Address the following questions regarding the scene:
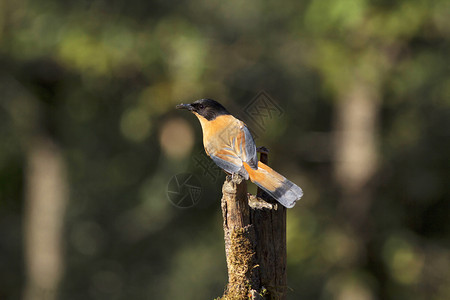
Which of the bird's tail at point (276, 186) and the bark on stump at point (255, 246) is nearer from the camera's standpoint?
the bird's tail at point (276, 186)

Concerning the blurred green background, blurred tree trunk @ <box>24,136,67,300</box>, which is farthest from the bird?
blurred tree trunk @ <box>24,136,67,300</box>

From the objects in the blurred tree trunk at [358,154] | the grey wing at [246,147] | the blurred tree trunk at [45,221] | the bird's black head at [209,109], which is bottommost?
the blurred tree trunk at [45,221]

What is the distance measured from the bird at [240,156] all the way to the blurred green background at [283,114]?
17.9ft

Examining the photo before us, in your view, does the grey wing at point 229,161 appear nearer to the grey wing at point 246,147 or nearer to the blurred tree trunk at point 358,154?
the grey wing at point 246,147

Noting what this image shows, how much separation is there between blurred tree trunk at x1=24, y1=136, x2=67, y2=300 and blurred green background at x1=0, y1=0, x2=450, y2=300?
0.14 ft

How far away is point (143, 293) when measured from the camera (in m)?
16.4

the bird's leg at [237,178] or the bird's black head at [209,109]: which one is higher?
the bird's black head at [209,109]

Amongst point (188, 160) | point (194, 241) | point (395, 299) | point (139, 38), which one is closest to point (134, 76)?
point (139, 38)

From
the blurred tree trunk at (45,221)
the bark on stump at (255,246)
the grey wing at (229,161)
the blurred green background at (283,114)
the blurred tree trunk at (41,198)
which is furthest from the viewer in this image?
the blurred tree trunk at (45,221)

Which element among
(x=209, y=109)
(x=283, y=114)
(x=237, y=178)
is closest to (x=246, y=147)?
(x=237, y=178)

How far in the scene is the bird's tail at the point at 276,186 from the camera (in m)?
3.60

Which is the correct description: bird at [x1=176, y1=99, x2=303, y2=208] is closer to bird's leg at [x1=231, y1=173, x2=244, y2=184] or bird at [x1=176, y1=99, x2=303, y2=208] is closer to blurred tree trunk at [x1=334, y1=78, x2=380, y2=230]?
bird's leg at [x1=231, y1=173, x2=244, y2=184]

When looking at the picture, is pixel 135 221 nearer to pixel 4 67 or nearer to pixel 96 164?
pixel 96 164

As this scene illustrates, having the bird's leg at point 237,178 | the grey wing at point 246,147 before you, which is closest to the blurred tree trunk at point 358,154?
the grey wing at point 246,147
